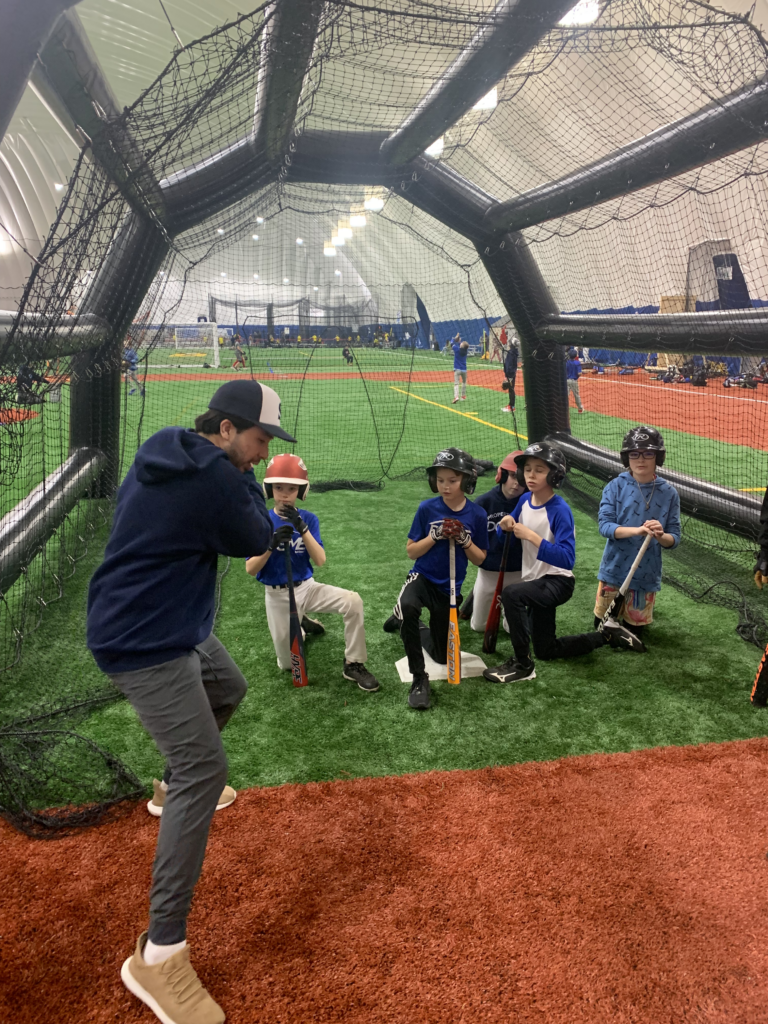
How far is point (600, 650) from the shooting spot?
4871 millimetres

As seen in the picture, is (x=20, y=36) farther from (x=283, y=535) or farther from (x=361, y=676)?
(x=361, y=676)

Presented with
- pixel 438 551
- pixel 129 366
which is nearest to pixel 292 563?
pixel 438 551

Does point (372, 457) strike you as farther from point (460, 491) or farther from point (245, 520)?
point (245, 520)

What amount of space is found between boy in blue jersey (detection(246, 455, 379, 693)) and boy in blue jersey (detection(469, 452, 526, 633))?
1172 mm

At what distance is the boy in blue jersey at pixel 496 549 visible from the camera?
194 inches

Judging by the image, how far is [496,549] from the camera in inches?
194

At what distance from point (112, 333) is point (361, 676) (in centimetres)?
554

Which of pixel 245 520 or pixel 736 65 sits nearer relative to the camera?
pixel 245 520

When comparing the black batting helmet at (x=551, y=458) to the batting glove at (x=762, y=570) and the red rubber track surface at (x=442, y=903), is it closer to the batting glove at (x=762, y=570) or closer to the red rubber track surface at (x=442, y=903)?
the batting glove at (x=762, y=570)

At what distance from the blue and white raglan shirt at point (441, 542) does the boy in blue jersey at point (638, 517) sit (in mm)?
1060

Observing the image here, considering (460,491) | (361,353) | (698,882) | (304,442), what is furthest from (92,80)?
(361,353)

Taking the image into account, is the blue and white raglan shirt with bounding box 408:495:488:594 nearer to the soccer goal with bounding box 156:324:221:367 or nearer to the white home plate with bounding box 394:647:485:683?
the white home plate with bounding box 394:647:485:683

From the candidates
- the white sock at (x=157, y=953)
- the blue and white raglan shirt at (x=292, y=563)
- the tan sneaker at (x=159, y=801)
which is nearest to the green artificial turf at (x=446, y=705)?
the tan sneaker at (x=159, y=801)

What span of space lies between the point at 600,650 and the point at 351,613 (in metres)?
1.98
